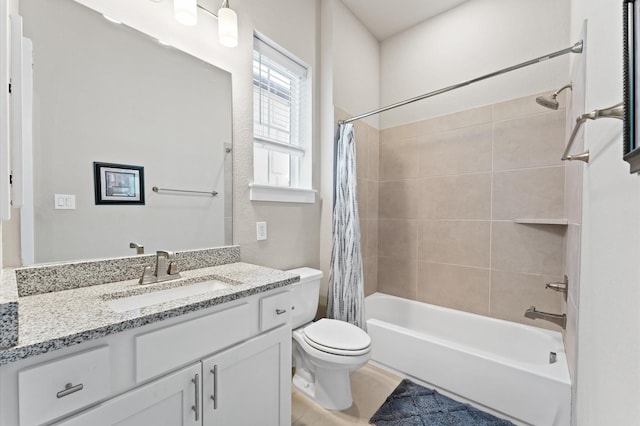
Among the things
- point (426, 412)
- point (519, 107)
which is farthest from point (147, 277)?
point (519, 107)

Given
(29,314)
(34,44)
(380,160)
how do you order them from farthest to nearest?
1. (380,160)
2. (34,44)
3. (29,314)

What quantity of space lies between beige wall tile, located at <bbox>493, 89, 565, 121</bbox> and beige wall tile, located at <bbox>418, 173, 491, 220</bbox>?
0.46 meters

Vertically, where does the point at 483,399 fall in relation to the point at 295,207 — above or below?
below

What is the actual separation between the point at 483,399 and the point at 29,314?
2141mm

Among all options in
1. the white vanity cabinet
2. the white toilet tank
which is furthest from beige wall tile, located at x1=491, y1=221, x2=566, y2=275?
the white vanity cabinet

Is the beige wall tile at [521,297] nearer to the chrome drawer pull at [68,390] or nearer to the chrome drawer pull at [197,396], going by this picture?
the chrome drawer pull at [197,396]

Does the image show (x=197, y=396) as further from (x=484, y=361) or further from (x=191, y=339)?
(x=484, y=361)

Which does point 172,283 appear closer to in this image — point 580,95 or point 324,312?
point 324,312

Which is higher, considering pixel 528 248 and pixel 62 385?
pixel 528 248

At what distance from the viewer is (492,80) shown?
2.11 metres

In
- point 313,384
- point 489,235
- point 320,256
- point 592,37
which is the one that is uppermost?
point 592,37

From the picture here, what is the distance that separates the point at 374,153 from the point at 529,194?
1.32 m

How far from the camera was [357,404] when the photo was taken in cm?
166

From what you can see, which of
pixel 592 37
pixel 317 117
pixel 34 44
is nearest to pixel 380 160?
pixel 317 117
